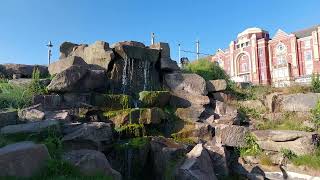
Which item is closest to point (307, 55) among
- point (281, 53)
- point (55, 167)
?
point (281, 53)

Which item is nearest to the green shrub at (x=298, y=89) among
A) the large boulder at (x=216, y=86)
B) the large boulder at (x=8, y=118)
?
the large boulder at (x=216, y=86)

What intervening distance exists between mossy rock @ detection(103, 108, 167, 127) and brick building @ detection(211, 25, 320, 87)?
4674 centimetres

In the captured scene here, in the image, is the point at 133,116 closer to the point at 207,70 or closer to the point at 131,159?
the point at 131,159

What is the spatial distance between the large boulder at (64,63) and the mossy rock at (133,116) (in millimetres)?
3036

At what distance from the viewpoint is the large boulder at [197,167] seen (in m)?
7.43

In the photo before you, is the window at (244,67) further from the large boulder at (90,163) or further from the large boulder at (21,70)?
the large boulder at (90,163)

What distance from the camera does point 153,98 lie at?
12312 mm

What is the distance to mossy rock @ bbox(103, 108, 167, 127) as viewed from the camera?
10539 mm

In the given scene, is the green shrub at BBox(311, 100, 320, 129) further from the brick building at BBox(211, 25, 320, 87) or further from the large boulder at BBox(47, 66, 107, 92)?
the brick building at BBox(211, 25, 320, 87)

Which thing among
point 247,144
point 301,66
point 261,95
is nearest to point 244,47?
point 301,66

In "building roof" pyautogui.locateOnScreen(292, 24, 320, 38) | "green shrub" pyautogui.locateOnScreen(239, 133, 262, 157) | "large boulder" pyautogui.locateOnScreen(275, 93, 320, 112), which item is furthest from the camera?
"building roof" pyautogui.locateOnScreen(292, 24, 320, 38)

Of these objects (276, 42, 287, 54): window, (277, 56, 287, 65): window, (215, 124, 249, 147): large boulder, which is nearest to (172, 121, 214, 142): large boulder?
(215, 124, 249, 147): large boulder

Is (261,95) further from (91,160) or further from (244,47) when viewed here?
(244,47)

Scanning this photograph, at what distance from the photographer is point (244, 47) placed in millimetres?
67562
